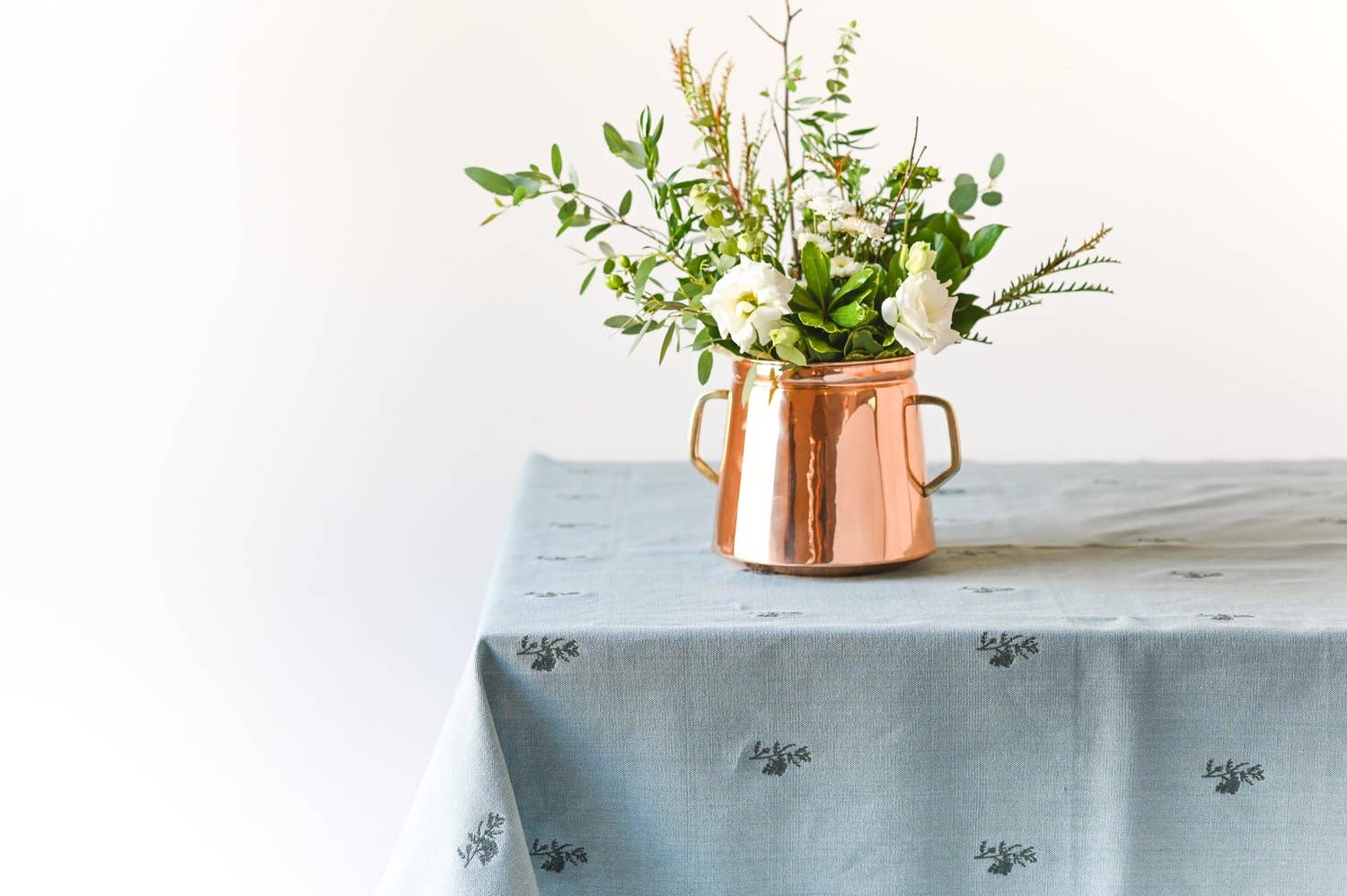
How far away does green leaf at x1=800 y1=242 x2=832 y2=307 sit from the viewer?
1.06 metres

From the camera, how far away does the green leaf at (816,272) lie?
1062 mm

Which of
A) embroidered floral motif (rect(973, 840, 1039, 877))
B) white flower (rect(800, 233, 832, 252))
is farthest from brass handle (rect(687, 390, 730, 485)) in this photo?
embroidered floral motif (rect(973, 840, 1039, 877))

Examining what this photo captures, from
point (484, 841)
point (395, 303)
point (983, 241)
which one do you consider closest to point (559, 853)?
point (484, 841)

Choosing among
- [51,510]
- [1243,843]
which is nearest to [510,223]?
[51,510]

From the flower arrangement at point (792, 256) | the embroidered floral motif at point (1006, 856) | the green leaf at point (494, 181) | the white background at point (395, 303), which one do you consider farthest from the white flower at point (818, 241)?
the white background at point (395, 303)

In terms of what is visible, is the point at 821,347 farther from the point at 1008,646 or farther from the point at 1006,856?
the point at 1006,856

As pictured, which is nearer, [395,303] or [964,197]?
[964,197]

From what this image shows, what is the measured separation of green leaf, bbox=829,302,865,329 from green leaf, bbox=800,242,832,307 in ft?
0.06

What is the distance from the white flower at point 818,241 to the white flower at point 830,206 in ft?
0.06

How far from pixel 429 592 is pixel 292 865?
0.51m

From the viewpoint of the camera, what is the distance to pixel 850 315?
3.49ft

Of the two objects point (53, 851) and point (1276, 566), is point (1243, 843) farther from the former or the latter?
point (53, 851)

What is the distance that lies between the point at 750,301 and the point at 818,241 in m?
0.10

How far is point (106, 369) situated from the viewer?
2.35m
